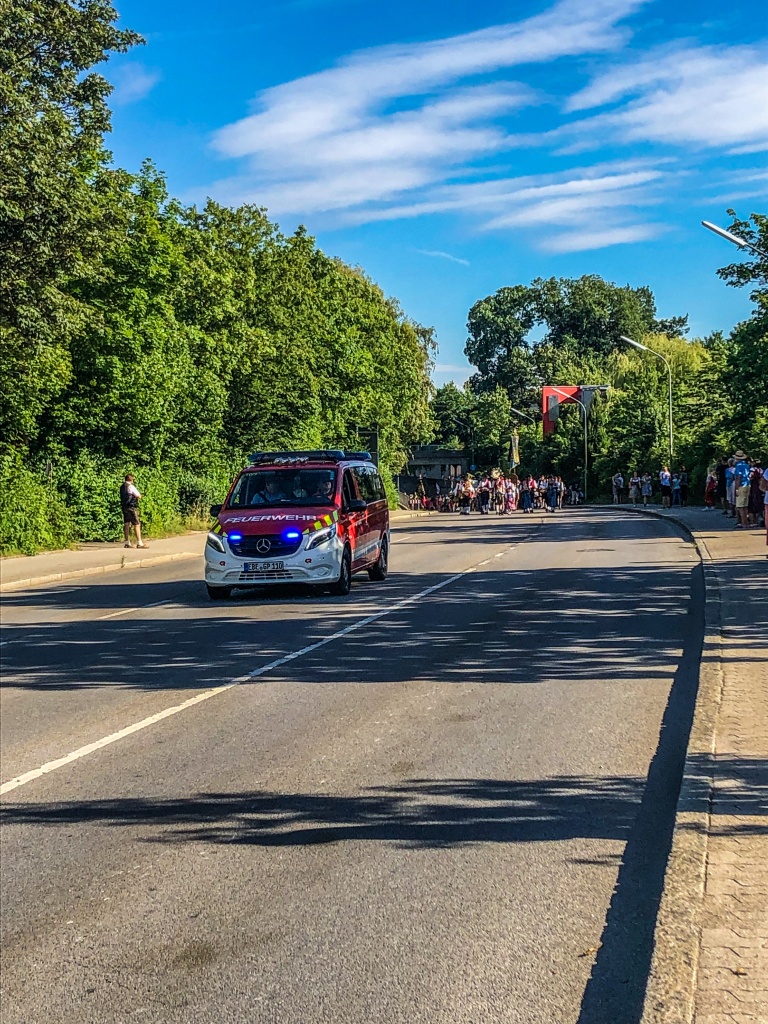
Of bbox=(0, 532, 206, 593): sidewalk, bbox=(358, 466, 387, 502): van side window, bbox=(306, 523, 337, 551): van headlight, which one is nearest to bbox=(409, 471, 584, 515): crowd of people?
bbox=(0, 532, 206, 593): sidewalk

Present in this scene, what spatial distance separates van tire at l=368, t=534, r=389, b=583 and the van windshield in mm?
2344

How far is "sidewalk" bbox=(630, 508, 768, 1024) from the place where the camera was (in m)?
3.78

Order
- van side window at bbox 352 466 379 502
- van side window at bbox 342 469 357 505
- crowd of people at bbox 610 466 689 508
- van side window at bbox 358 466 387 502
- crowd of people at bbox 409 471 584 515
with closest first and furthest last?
van side window at bbox 342 469 357 505
van side window at bbox 352 466 379 502
van side window at bbox 358 466 387 502
crowd of people at bbox 610 466 689 508
crowd of people at bbox 409 471 584 515

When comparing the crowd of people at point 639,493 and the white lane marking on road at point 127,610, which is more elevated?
the crowd of people at point 639,493

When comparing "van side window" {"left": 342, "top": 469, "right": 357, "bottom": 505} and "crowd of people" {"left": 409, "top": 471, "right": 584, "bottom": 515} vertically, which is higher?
"van side window" {"left": 342, "top": 469, "right": 357, "bottom": 505}

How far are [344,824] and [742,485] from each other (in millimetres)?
26474

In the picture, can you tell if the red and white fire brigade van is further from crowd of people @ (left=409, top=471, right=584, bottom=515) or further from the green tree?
crowd of people @ (left=409, top=471, right=584, bottom=515)

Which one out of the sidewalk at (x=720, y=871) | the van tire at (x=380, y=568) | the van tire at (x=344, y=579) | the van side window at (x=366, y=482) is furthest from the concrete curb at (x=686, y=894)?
the van tire at (x=380, y=568)

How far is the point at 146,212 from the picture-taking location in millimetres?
37656

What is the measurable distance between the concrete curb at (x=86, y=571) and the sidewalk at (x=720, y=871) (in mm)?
15429

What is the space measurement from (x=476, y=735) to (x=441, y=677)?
7.86 feet

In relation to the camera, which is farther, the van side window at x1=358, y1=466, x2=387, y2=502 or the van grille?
the van side window at x1=358, y1=466, x2=387, y2=502

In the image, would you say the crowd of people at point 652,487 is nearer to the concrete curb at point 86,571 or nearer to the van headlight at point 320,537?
the concrete curb at point 86,571

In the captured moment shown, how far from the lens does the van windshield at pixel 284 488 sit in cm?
1816
